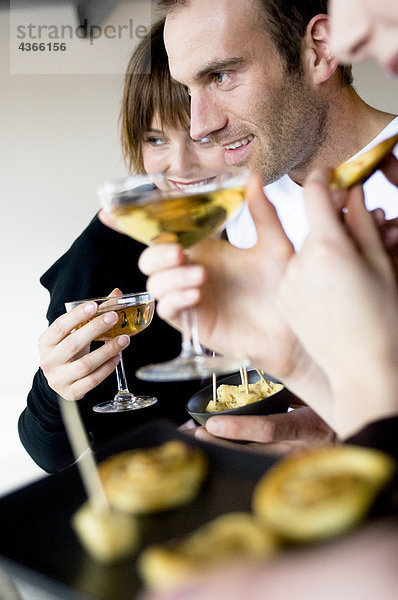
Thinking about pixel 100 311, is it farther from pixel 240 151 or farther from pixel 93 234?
pixel 240 151

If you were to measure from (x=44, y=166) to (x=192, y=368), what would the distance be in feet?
14.7

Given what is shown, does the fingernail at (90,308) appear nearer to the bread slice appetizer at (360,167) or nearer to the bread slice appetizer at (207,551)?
the bread slice appetizer at (360,167)

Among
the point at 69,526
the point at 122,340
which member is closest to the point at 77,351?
the point at 122,340

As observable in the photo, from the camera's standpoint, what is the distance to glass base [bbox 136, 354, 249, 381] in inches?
32.6

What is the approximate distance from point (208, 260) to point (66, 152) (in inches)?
170

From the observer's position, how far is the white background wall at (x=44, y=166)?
497 centimetres

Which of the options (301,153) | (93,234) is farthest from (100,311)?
(301,153)

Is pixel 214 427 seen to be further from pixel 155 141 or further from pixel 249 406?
pixel 155 141

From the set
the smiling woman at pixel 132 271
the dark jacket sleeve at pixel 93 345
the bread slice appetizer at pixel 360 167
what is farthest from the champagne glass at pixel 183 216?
the dark jacket sleeve at pixel 93 345

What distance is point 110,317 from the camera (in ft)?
5.00

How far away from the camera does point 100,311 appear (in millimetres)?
1534

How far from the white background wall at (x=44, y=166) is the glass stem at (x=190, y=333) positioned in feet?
13.9

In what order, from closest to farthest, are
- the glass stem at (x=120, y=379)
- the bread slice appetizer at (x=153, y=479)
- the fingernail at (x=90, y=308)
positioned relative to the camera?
the bread slice appetizer at (x=153, y=479), the fingernail at (x=90, y=308), the glass stem at (x=120, y=379)

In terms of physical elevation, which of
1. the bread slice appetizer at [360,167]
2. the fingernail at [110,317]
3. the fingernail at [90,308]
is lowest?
the fingernail at [110,317]
